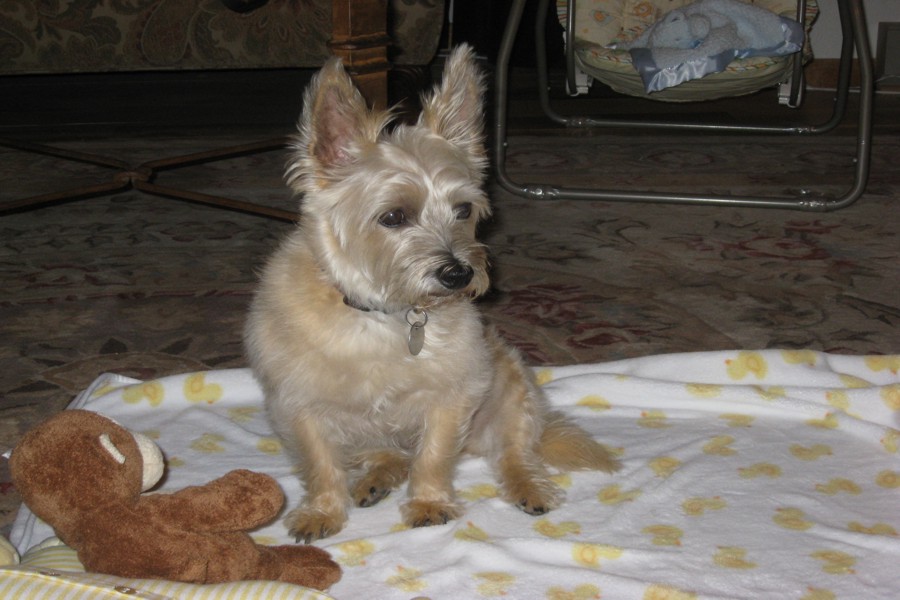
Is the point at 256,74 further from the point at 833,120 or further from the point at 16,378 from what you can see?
the point at 16,378

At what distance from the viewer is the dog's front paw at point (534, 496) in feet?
6.33

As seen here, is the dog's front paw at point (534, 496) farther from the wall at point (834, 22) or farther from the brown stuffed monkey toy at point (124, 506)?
the wall at point (834, 22)

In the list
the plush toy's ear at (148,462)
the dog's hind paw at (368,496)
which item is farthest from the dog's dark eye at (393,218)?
the plush toy's ear at (148,462)

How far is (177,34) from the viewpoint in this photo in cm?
527

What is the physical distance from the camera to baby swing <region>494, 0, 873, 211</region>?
404 cm

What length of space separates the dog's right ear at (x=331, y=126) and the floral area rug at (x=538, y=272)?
820 millimetres

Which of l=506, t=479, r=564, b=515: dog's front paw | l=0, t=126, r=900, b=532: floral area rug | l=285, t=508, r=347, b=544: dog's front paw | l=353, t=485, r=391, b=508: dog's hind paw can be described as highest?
l=506, t=479, r=564, b=515: dog's front paw

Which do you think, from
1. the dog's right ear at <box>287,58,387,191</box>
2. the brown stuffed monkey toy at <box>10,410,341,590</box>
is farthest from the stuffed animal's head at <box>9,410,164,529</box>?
the dog's right ear at <box>287,58,387,191</box>

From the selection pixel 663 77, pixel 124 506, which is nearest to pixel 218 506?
pixel 124 506

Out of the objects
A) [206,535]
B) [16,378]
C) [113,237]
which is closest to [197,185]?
[113,237]

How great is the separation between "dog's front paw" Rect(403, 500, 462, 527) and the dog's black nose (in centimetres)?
43

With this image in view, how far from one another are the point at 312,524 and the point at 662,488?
0.70 m

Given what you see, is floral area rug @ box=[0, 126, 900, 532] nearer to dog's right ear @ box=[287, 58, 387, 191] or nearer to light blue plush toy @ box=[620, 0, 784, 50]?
light blue plush toy @ box=[620, 0, 784, 50]

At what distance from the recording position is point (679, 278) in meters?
3.35
